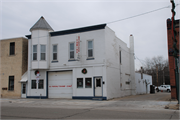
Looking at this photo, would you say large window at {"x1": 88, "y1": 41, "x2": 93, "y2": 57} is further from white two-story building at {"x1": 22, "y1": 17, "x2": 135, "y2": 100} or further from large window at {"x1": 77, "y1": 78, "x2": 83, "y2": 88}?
large window at {"x1": 77, "y1": 78, "x2": 83, "y2": 88}

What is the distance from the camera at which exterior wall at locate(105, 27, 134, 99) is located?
20444mm

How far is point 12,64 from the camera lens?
2422cm

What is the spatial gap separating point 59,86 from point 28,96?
4107 mm

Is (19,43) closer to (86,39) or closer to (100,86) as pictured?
(86,39)

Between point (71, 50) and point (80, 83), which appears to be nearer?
point (80, 83)

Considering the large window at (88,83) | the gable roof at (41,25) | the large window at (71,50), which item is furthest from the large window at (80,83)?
the gable roof at (41,25)

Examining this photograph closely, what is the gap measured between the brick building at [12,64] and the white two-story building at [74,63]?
4.44 ft

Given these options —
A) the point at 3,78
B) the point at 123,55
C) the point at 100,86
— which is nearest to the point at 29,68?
the point at 3,78

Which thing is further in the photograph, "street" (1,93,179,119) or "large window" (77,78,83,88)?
"large window" (77,78,83,88)

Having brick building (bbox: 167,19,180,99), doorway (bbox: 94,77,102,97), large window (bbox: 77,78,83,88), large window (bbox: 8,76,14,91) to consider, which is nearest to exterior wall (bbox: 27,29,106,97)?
large window (bbox: 77,78,83,88)

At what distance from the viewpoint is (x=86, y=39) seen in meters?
20.8

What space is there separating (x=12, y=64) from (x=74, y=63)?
8.63m

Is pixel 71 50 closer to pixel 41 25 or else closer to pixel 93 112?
pixel 41 25

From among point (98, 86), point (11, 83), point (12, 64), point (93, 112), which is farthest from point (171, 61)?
point (11, 83)
